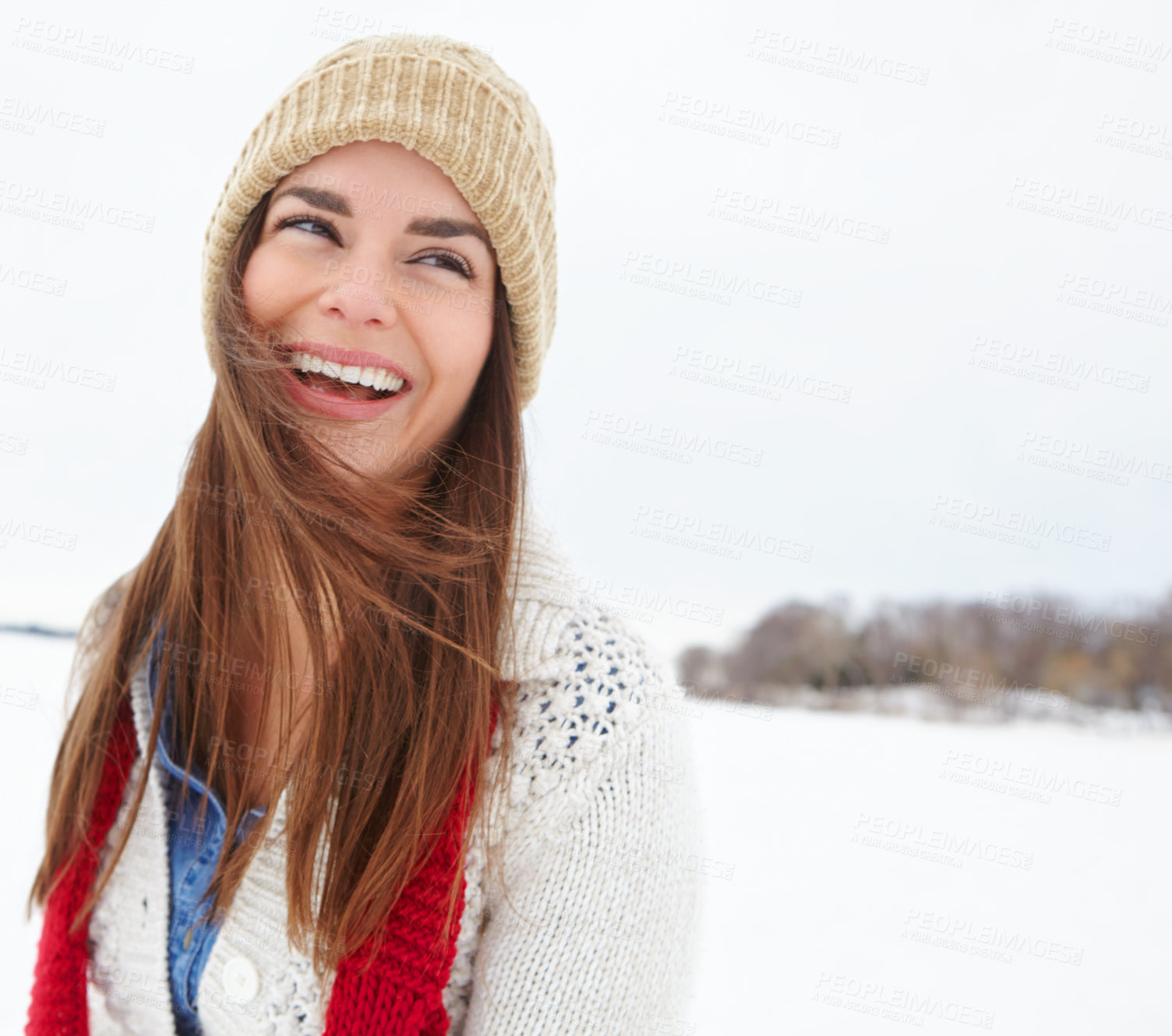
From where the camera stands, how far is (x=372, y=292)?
1.10 metres

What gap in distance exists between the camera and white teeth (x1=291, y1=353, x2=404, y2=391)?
1.13 metres

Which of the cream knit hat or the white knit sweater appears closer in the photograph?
the white knit sweater

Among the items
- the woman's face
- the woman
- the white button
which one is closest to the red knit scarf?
the woman

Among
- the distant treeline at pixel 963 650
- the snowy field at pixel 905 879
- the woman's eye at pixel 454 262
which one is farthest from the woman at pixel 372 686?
the distant treeline at pixel 963 650

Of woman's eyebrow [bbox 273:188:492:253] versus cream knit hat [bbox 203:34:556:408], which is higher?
cream knit hat [bbox 203:34:556:408]

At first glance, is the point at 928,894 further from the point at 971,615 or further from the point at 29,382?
the point at 971,615

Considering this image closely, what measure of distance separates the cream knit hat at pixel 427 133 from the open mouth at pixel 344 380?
278 millimetres

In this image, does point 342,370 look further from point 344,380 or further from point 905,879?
point 905,879

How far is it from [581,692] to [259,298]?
76cm

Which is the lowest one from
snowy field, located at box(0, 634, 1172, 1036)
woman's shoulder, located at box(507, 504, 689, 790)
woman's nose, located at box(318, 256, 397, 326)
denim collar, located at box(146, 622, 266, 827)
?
snowy field, located at box(0, 634, 1172, 1036)

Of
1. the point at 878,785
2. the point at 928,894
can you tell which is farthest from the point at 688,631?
the point at 878,785

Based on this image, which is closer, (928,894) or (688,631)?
(688,631)

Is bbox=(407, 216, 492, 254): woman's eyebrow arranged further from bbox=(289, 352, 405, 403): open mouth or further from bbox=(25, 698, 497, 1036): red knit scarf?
bbox=(25, 698, 497, 1036): red knit scarf

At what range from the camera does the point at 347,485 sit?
111 centimetres
